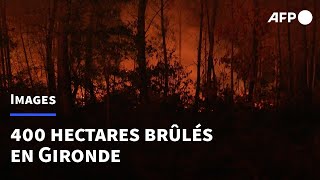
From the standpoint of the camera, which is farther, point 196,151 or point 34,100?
point 34,100

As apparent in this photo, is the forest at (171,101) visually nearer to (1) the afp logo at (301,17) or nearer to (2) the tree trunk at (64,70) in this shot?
(2) the tree trunk at (64,70)

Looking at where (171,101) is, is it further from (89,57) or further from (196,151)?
(196,151)

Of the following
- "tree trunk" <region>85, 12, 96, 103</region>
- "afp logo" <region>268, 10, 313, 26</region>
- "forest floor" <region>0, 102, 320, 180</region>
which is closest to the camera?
"forest floor" <region>0, 102, 320, 180</region>

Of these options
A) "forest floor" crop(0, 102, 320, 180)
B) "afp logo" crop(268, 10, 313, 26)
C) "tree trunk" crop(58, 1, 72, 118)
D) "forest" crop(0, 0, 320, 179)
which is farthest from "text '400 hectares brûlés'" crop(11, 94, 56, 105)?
"afp logo" crop(268, 10, 313, 26)

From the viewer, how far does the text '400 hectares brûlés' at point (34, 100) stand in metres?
17.7

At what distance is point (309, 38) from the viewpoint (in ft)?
89.7

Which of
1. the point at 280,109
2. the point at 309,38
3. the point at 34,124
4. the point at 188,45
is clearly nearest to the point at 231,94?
the point at 280,109

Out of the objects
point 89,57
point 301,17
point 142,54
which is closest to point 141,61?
point 142,54

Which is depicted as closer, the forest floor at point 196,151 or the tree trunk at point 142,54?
the forest floor at point 196,151

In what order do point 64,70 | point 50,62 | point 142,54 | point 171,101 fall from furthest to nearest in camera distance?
point 50,62
point 171,101
point 142,54
point 64,70

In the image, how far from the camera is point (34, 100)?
712 inches

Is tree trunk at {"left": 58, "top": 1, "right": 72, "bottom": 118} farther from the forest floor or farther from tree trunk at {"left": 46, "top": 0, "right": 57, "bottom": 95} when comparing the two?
tree trunk at {"left": 46, "top": 0, "right": 57, "bottom": 95}

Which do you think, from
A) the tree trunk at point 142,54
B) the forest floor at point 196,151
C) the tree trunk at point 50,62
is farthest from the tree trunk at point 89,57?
the tree trunk at point 142,54

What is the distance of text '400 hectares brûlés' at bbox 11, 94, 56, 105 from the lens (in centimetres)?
1769
